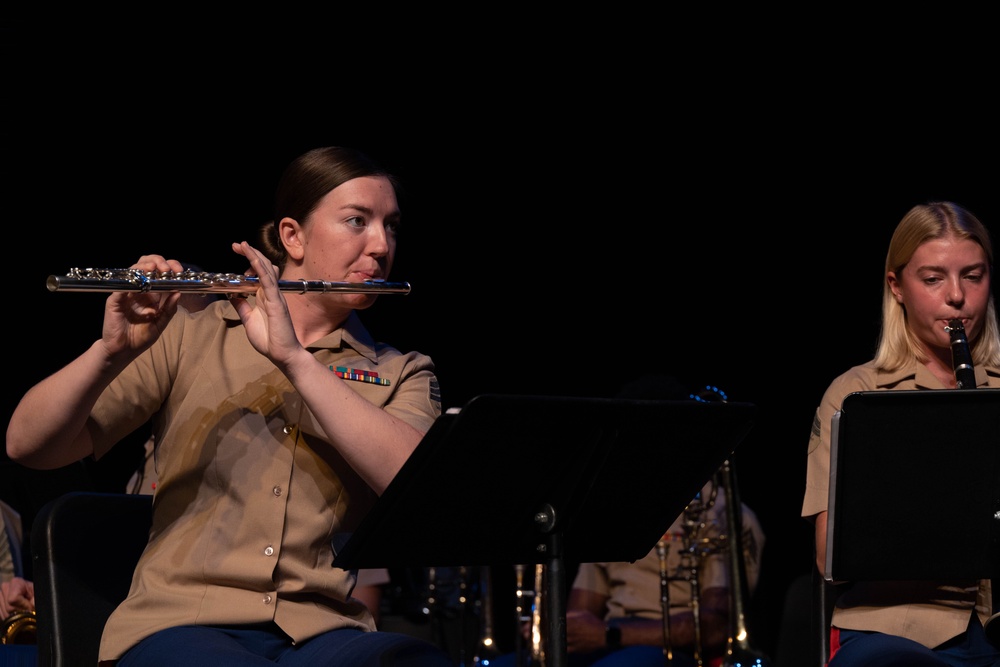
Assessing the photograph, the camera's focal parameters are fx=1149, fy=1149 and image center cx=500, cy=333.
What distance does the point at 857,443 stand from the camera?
85.4 inches

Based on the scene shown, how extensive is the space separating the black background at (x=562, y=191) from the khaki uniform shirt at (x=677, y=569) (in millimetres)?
571

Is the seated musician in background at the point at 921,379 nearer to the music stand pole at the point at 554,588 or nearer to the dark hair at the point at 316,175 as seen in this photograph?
the music stand pole at the point at 554,588

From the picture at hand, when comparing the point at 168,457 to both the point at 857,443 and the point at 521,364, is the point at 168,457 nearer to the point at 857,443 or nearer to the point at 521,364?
the point at 857,443

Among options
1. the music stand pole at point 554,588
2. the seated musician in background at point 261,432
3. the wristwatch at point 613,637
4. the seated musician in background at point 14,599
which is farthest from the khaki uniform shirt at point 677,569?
the music stand pole at point 554,588

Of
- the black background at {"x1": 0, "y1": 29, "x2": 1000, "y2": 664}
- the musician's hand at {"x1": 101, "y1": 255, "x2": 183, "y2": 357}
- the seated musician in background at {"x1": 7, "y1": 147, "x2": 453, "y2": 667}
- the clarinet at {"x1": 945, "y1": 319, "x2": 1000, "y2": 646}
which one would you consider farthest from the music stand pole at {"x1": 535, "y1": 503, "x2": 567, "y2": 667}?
the black background at {"x1": 0, "y1": 29, "x2": 1000, "y2": 664}

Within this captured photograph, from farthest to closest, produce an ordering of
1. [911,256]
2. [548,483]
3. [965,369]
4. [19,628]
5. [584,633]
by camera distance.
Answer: [584,633], [19,628], [911,256], [965,369], [548,483]

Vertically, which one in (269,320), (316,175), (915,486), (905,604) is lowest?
(905,604)

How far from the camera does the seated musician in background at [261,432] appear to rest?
83.9 inches

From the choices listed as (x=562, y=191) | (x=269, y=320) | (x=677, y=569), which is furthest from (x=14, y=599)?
(x=562, y=191)

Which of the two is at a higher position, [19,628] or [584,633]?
[19,628]

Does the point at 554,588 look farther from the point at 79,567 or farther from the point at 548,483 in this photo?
the point at 79,567

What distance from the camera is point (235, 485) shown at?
2244 mm

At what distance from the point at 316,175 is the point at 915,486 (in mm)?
1385

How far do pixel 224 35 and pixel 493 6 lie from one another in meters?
1.24
